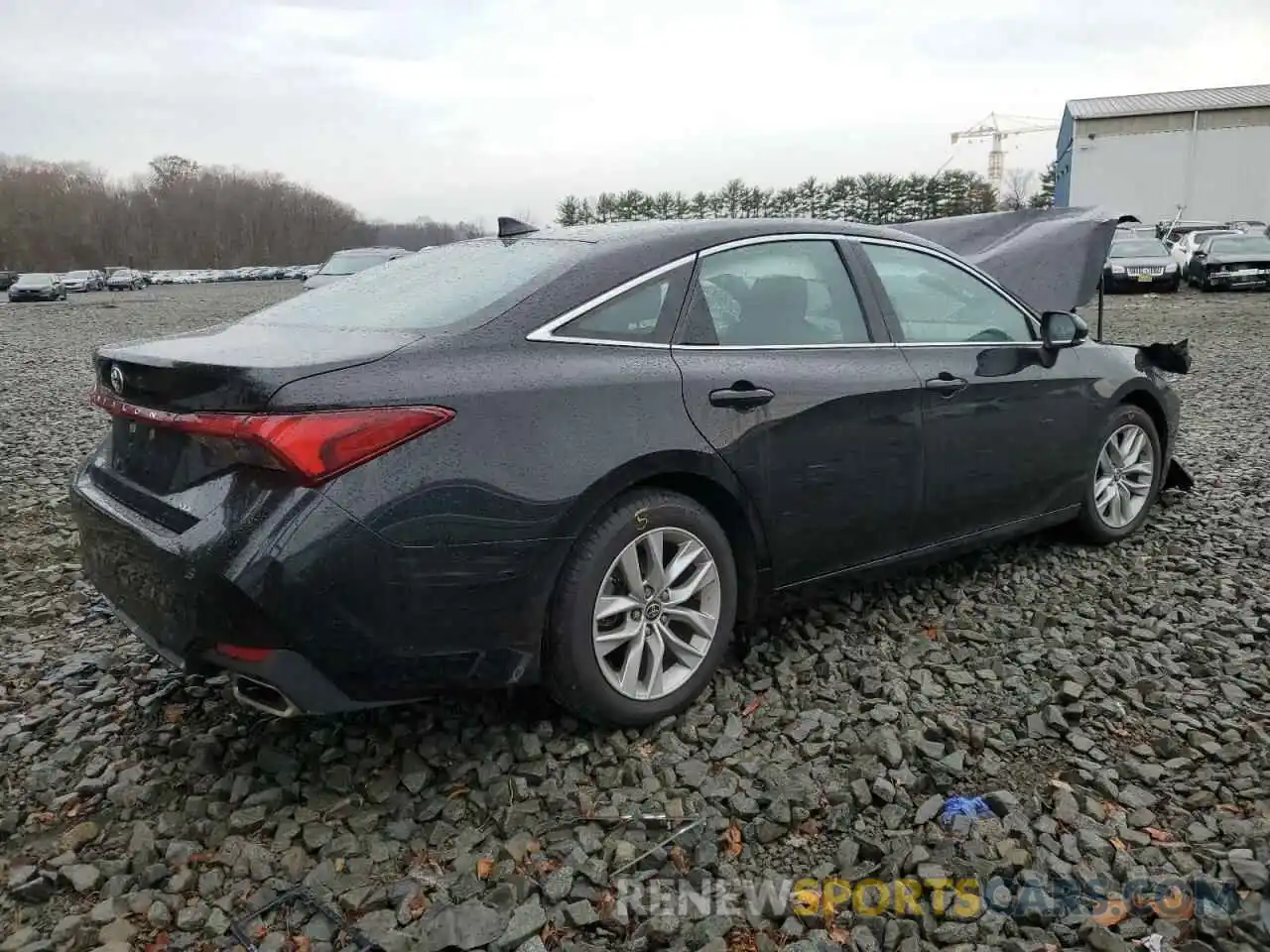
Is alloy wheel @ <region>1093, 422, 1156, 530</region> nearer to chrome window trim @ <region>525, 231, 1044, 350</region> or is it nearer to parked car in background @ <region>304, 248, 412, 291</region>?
chrome window trim @ <region>525, 231, 1044, 350</region>

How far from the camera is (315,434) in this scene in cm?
216

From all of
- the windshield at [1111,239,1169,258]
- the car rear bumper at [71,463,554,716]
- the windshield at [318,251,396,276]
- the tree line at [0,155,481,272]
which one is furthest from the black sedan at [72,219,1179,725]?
the tree line at [0,155,481,272]

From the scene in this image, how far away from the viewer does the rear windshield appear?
2.64 metres

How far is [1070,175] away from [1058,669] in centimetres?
5304

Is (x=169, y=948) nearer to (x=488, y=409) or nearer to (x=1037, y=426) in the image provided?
(x=488, y=409)

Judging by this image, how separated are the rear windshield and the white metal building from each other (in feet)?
167

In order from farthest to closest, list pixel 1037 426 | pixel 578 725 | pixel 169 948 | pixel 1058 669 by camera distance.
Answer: pixel 1037 426 → pixel 1058 669 → pixel 578 725 → pixel 169 948

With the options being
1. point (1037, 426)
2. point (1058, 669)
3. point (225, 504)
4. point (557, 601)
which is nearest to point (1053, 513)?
point (1037, 426)

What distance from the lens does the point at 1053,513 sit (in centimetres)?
396

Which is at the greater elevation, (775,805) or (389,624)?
(389,624)

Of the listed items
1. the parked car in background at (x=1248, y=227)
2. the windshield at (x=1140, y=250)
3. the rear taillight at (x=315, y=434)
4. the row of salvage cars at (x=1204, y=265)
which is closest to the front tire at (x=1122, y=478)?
the rear taillight at (x=315, y=434)

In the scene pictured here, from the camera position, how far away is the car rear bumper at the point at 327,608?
215 cm

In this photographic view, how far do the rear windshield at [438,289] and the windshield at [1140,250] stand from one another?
20.8m

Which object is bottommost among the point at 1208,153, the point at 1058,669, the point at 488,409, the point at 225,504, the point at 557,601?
the point at 1058,669
